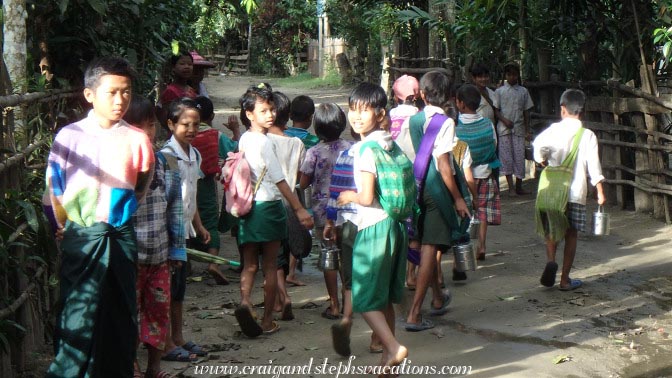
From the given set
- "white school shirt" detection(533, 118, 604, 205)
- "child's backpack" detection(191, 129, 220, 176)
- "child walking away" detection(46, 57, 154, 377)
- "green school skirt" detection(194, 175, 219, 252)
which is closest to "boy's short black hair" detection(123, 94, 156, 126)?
"child walking away" detection(46, 57, 154, 377)

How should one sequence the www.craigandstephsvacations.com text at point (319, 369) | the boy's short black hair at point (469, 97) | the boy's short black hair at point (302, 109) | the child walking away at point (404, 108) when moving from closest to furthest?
the www.craigandstephsvacations.com text at point (319, 369), the boy's short black hair at point (302, 109), the child walking away at point (404, 108), the boy's short black hair at point (469, 97)

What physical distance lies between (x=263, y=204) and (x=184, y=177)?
1.69ft

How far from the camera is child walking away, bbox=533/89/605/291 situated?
702cm

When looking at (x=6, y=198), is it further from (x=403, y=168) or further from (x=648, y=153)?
(x=648, y=153)

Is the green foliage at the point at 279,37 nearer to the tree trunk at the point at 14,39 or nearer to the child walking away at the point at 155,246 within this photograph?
the tree trunk at the point at 14,39

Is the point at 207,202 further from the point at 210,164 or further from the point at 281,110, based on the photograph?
the point at 281,110

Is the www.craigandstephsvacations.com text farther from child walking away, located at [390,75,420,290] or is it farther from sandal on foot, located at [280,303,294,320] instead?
child walking away, located at [390,75,420,290]

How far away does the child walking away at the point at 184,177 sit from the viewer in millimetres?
5348

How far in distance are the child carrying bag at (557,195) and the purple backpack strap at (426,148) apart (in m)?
1.43

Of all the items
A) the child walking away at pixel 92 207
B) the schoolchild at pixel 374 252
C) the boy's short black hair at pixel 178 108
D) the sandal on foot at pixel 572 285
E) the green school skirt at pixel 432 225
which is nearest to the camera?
the child walking away at pixel 92 207

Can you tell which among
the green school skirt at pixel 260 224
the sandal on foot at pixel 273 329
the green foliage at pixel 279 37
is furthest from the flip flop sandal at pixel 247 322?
the green foliage at pixel 279 37

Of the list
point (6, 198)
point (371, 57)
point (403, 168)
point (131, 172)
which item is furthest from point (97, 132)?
point (371, 57)

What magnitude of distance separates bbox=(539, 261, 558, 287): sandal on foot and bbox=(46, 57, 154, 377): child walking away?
3782 mm

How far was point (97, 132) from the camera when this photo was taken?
4.18 m
